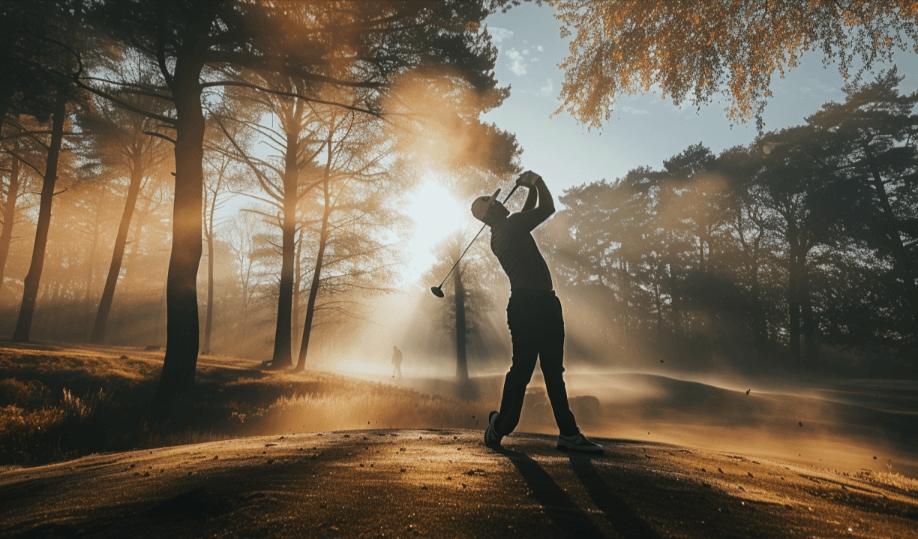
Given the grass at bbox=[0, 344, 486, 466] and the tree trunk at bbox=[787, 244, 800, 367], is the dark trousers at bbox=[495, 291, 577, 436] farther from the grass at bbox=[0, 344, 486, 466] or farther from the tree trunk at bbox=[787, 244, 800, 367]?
the tree trunk at bbox=[787, 244, 800, 367]

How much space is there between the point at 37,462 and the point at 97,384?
4043 mm

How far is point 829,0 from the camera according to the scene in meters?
6.76

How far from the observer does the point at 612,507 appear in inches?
93.0

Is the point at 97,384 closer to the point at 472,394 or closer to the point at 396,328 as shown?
the point at 472,394

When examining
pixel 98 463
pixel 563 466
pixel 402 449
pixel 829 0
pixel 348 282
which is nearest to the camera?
pixel 563 466

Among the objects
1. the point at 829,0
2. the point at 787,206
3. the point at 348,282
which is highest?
the point at 787,206

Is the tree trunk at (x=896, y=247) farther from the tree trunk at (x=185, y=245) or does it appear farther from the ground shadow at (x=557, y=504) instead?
the tree trunk at (x=185, y=245)

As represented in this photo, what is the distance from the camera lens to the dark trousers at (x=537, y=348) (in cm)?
404

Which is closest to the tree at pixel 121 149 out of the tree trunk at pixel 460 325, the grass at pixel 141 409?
the grass at pixel 141 409

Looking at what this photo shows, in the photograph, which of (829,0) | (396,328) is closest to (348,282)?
(829,0)

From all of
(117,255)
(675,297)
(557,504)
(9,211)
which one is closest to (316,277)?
(117,255)

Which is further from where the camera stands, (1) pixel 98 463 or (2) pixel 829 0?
(2) pixel 829 0

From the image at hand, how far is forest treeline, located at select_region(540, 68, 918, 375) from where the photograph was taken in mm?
25953

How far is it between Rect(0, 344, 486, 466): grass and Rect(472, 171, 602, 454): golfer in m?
5.42
